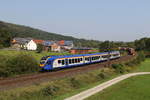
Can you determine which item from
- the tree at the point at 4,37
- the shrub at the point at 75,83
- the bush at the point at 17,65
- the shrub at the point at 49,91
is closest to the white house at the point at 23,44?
the tree at the point at 4,37

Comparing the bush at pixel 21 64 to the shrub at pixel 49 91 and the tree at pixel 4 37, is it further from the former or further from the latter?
the tree at pixel 4 37

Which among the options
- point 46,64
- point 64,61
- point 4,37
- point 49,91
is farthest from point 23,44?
point 49,91

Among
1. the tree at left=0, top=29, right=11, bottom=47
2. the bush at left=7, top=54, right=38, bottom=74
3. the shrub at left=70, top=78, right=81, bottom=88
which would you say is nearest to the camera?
the shrub at left=70, top=78, right=81, bottom=88

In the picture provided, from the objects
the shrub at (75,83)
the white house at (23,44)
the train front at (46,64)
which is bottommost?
the shrub at (75,83)

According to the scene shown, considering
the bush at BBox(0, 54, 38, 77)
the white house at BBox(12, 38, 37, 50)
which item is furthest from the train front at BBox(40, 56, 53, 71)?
the white house at BBox(12, 38, 37, 50)

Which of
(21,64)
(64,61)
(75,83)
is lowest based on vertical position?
(75,83)

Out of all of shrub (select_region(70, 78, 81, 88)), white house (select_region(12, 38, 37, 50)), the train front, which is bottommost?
shrub (select_region(70, 78, 81, 88))

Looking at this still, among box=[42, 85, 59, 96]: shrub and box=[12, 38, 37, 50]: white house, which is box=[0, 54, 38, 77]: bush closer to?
box=[42, 85, 59, 96]: shrub

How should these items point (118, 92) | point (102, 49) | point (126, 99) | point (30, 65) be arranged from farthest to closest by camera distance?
1. point (102, 49)
2. point (30, 65)
3. point (118, 92)
4. point (126, 99)

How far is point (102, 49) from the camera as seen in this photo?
84.1 meters

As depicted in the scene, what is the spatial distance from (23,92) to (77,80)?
8611mm

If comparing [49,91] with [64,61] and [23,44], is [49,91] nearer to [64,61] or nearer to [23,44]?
[64,61]

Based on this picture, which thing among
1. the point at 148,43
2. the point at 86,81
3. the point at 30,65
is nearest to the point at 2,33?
the point at 30,65

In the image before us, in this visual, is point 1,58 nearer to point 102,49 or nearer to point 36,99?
point 36,99
